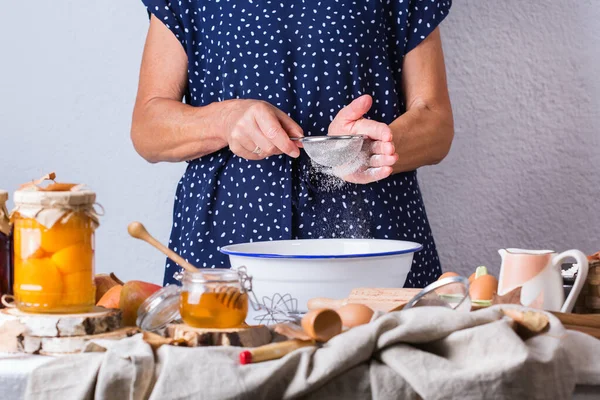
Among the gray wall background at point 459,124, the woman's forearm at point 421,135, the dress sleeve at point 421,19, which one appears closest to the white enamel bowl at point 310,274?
the woman's forearm at point 421,135

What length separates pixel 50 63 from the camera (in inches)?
94.1

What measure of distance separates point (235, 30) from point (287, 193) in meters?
0.35

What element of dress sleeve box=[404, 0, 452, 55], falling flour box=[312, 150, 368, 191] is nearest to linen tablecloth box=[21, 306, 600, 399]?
falling flour box=[312, 150, 368, 191]

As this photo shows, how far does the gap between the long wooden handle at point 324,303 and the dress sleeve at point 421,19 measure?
885 mm

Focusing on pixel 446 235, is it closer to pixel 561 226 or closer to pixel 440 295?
pixel 561 226

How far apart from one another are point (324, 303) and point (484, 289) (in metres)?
0.21

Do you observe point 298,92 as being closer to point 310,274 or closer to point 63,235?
point 310,274

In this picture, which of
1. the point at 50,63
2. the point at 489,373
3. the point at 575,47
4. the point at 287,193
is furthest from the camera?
the point at 50,63

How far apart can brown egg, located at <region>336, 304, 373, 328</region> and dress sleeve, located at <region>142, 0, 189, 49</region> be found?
102 cm

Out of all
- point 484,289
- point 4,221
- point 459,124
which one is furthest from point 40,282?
point 459,124

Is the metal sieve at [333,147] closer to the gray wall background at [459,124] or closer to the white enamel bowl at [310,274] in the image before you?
the white enamel bowl at [310,274]

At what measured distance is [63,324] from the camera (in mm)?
945

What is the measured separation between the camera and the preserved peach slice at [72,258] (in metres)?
→ 0.96

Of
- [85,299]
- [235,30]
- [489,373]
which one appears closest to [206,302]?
[85,299]
